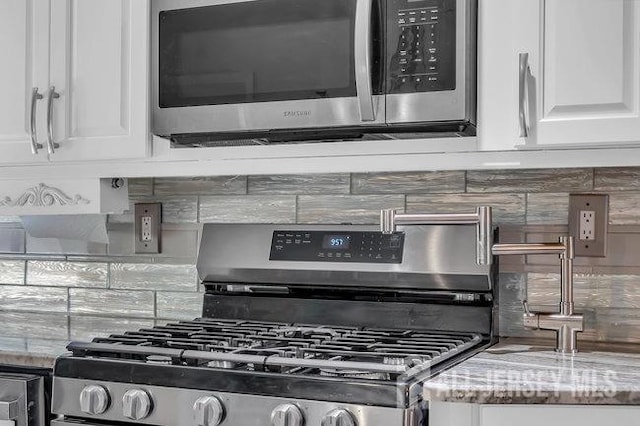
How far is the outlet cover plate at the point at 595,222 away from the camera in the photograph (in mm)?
2055

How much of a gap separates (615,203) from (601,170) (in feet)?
0.29

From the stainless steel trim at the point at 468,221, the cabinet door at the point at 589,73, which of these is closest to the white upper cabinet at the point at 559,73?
the cabinet door at the point at 589,73

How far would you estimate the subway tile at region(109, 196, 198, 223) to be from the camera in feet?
8.19

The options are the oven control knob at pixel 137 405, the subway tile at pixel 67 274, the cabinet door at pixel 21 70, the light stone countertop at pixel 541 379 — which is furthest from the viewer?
the subway tile at pixel 67 274

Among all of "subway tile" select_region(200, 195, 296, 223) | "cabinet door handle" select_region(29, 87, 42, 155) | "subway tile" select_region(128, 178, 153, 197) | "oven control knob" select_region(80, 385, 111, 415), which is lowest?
"oven control knob" select_region(80, 385, 111, 415)

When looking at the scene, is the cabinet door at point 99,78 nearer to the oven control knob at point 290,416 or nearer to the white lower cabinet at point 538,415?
the oven control knob at point 290,416

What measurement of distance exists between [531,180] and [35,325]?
155 cm

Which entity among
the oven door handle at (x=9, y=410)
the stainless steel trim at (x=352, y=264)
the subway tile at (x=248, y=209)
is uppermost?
the subway tile at (x=248, y=209)

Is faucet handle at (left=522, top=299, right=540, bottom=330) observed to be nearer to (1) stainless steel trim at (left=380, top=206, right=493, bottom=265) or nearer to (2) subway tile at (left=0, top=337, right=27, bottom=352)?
(1) stainless steel trim at (left=380, top=206, right=493, bottom=265)

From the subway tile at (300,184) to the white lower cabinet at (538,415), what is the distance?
36.8 inches

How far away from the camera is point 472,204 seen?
2182 mm

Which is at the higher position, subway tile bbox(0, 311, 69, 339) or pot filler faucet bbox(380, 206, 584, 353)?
pot filler faucet bbox(380, 206, 584, 353)

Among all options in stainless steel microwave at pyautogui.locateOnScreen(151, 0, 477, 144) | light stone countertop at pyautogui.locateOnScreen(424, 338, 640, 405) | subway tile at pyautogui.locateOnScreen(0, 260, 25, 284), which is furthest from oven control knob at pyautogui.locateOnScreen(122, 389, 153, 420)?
subway tile at pyautogui.locateOnScreen(0, 260, 25, 284)

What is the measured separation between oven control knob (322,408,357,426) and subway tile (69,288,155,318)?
117cm
